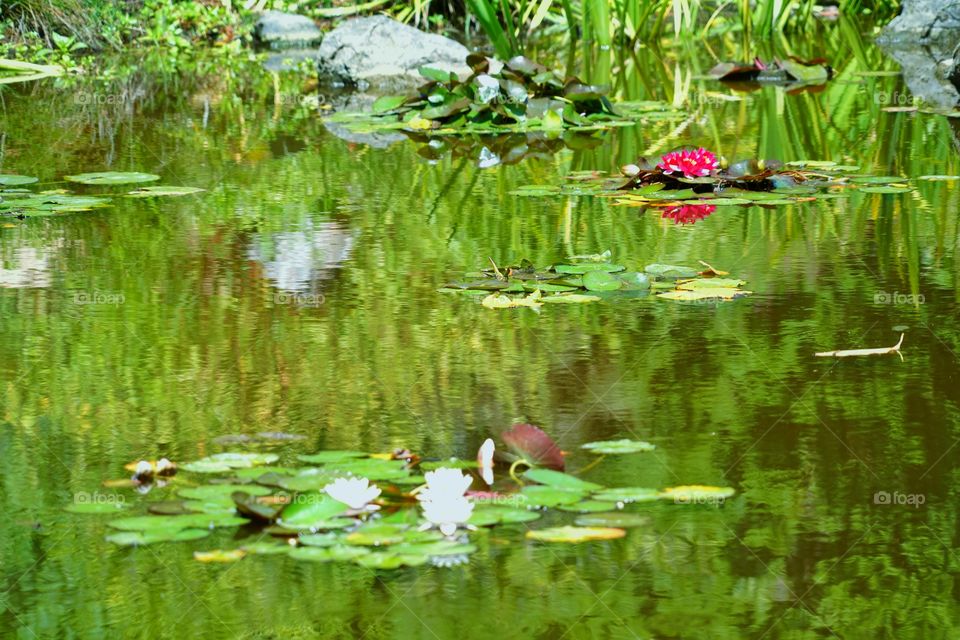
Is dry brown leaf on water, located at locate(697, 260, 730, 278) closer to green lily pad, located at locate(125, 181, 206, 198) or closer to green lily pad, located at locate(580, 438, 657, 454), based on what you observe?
green lily pad, located at locate(580, 438, 657, 454)

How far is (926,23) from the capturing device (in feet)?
43.5

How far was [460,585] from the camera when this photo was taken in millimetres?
2289

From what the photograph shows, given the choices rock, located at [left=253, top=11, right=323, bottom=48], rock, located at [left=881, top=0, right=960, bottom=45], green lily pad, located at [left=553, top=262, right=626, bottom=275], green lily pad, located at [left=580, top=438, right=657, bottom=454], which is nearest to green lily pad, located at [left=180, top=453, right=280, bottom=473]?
green lily pad, located at [left=580, top=438, right=657, bottom=454]

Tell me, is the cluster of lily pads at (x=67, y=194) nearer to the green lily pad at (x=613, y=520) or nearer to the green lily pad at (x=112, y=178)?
the green lily pad at (x=112, y=178)

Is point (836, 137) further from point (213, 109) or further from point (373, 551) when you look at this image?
point (373, 551)

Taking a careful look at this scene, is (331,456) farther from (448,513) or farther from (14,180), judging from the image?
(14,180)

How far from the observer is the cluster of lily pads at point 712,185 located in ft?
18.0

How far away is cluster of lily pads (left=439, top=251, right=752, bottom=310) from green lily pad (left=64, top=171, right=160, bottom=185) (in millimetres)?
2304

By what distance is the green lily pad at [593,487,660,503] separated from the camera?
8.61ft

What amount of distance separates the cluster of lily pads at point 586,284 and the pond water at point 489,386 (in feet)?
0.24

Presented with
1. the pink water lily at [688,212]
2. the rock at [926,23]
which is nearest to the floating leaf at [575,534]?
the pink water lily at [688,212]

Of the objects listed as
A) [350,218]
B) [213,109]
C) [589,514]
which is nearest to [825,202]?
[350,218]

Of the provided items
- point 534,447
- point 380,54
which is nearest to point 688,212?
point 534,447

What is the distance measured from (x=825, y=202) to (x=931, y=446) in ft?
8.78
